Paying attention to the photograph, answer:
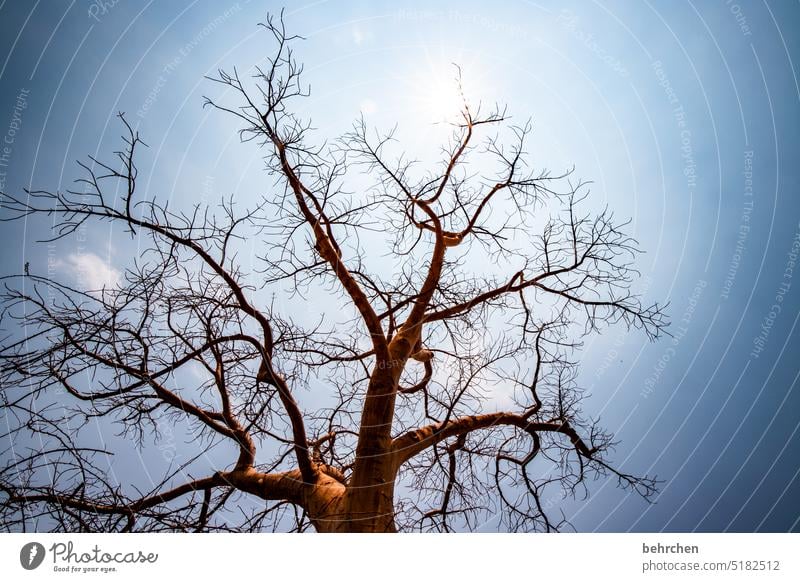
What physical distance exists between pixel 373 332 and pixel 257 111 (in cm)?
163

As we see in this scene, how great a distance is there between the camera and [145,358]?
2.06m

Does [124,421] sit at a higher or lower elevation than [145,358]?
lower

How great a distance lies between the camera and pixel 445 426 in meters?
2.60

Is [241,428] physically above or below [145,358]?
below

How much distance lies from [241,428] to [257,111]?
2172 millimetres

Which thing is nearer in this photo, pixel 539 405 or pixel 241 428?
pixel 241 428

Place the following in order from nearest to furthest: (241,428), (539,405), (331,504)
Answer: (331,504) → (241,428) → (539,405)

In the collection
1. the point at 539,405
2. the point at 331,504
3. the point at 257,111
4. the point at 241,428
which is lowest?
the point at 331,504
